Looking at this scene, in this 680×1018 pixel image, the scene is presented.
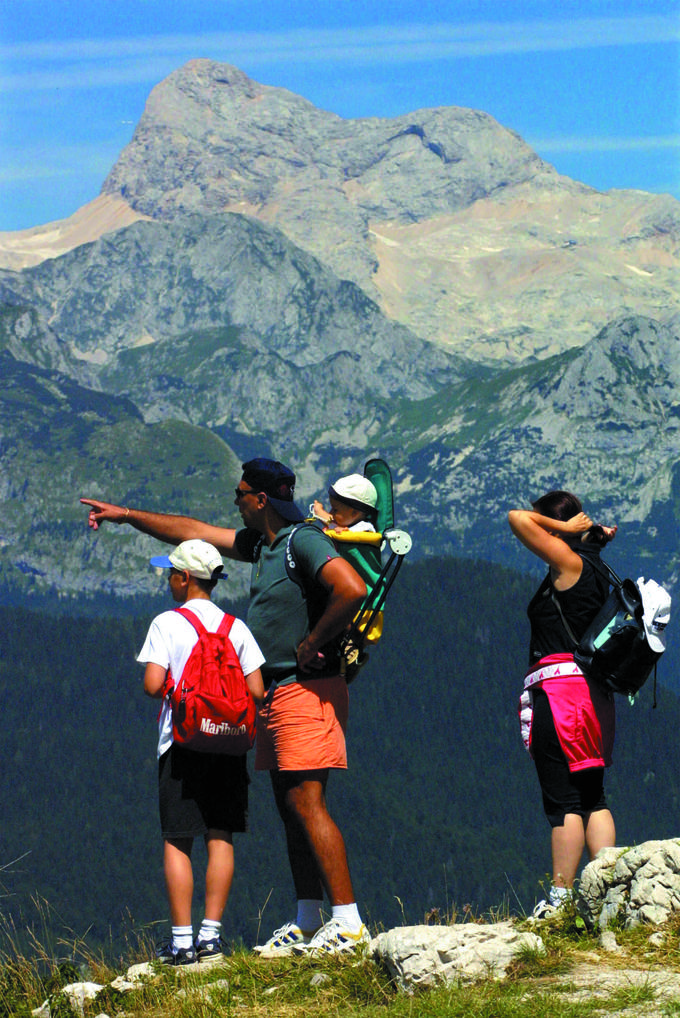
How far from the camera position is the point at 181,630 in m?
10.6

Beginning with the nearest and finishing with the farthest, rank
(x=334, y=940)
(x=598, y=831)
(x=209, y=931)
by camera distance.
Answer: (x=334, y=940) → (x=209, y=931) → (x=598, y=831)

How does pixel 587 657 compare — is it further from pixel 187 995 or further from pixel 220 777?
pixel 187 995

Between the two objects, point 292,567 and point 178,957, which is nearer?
point 178,957

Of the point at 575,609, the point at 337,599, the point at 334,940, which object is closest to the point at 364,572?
the point at 337,599

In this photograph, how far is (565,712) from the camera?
11.0 m

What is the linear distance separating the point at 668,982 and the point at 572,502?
13.7 ft

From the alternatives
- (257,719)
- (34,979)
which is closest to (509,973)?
(257,719)

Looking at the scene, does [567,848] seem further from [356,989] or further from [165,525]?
[165,525]

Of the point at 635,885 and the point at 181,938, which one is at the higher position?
the point at 635,885

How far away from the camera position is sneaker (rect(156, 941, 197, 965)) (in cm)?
1052

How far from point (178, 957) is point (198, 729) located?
1764 millimetres

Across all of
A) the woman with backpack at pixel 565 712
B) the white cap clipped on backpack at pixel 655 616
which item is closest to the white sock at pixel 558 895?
the woman with backpack at pixel 565 712

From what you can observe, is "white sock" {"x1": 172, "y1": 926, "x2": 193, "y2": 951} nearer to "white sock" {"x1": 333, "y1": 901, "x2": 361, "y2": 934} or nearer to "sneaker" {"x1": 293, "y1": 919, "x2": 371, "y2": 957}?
"sneaker" {"x1": 293, "y1": 919, "x2": 371, "y2": 957}

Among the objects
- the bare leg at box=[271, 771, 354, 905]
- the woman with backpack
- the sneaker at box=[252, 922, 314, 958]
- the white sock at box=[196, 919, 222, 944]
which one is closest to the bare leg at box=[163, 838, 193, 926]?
the white sock at box=[196, 919, 222, 944]
